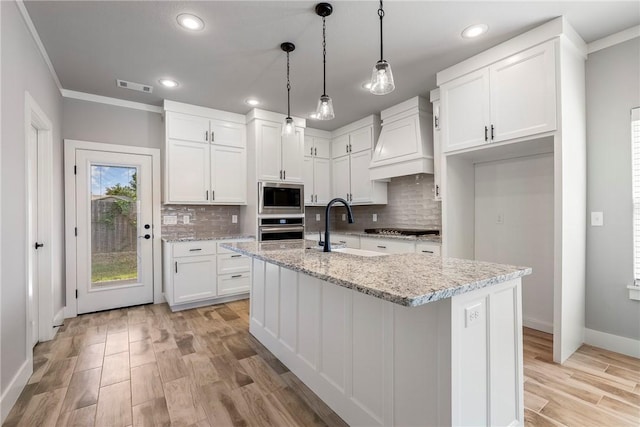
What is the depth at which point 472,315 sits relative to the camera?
1.24 meters

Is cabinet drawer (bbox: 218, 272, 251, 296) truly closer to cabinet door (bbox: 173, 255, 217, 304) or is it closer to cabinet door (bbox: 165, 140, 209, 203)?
cabinet door (bbox: 173, 255, 217, 304)

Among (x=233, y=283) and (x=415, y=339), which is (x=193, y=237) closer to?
(x=233, y=283)

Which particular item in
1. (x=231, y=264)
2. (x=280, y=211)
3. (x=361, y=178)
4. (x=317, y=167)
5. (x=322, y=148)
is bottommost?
(x=231, y=264)

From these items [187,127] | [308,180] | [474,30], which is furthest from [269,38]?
[308,180]

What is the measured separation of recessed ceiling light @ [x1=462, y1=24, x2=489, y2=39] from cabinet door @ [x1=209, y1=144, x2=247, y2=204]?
9.85 feet

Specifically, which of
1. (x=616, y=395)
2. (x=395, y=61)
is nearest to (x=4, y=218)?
(x=395, y=61)

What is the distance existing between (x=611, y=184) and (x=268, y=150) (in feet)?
11.8

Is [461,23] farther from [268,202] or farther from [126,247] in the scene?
[126,247]

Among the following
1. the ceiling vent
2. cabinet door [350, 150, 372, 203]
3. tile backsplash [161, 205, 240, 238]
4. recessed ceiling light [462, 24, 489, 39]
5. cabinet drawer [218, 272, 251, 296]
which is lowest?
cabinet drawer [218, 272, 251, 296]

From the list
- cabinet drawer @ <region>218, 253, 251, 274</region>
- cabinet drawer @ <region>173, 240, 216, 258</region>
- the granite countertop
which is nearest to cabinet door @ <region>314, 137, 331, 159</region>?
the granite countertop

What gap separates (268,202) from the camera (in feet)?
13.4

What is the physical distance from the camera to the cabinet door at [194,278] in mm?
3605

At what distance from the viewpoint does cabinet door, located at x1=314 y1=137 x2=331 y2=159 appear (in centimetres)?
501

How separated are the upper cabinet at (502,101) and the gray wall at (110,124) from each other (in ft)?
11.5
